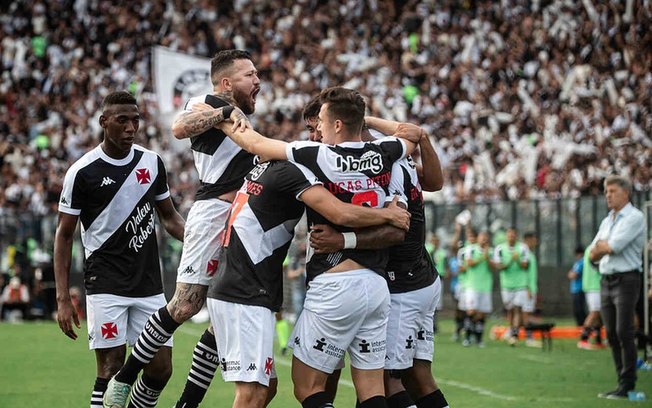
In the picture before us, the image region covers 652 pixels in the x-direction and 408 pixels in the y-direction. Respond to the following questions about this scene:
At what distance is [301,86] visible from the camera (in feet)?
105

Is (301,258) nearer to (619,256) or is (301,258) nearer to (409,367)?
(619,256)

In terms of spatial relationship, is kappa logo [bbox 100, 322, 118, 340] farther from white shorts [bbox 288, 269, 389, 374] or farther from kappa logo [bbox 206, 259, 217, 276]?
white shorts [bbox 288, 269, 389, 374]

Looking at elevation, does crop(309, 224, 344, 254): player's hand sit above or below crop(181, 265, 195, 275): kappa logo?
above

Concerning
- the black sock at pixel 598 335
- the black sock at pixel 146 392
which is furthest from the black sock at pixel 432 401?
the black sock at pixel 598 335

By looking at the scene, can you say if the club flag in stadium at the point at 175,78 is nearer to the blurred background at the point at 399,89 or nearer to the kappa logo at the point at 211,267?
the blurred background at the point at 399,89

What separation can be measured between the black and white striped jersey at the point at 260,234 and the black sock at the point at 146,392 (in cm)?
166

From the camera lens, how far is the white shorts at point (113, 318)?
28.8ft

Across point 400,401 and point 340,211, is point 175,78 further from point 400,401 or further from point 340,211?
point 340,211

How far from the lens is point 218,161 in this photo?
27.2 feet

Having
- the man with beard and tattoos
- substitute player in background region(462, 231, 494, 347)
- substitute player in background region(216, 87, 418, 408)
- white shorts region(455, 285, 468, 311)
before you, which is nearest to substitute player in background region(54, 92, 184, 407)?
the man with beard and tattoos

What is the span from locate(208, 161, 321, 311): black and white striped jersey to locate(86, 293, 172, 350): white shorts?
167 centimetres

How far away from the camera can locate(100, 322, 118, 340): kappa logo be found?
8781mm

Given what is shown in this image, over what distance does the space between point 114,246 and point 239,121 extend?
5.91ft

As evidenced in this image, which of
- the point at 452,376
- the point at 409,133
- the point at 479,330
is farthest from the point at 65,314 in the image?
the point at 479,330
